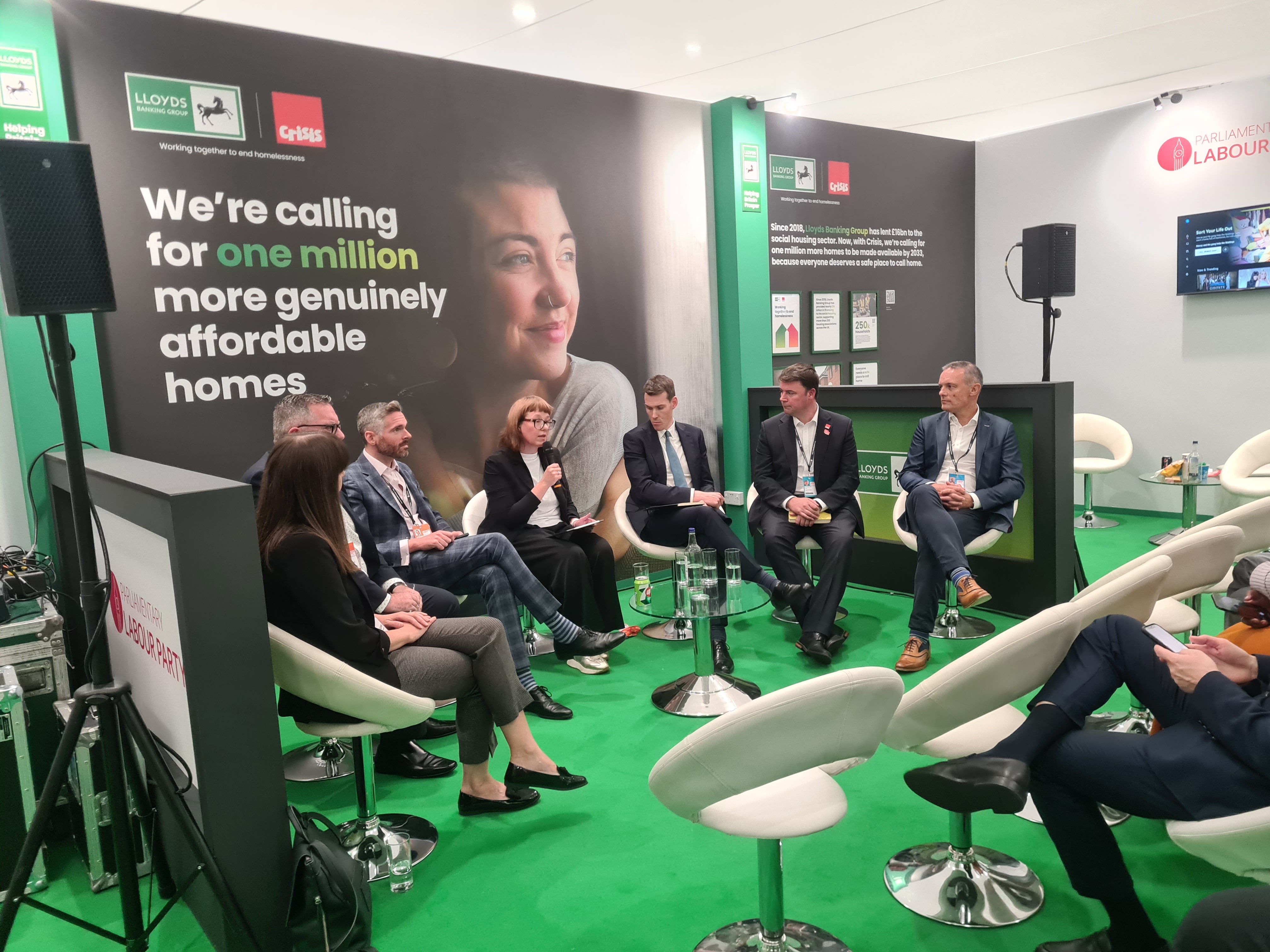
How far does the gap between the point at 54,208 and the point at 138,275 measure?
6.87ft

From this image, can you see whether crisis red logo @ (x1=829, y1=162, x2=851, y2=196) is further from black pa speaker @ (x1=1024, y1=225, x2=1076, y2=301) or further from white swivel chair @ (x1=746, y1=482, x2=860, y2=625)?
white swivel chair @ (x1=746, y1=482, x2=860, y2=625)

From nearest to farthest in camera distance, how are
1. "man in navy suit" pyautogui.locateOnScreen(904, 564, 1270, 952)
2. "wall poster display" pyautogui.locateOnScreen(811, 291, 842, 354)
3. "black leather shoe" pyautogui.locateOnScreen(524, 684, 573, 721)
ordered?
"man in navy suit" pyautogui.locateOnScreen(904, 564, 1270, 952)
"black leather shoe" pyautogui.locateOnScreen(524, 684, 573, 721)
"wall poster display" pyautogui.locateOnScreen(811, 291, 842, 354)

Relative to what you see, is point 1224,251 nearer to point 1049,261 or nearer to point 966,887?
point 1049,261

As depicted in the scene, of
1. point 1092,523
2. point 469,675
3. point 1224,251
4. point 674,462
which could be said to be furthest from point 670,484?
point 1224,251

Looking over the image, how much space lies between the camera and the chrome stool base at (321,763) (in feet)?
11.1

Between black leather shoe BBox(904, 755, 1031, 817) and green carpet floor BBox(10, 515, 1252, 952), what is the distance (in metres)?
0.54

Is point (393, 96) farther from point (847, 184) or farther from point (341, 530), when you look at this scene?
point (847, 184)

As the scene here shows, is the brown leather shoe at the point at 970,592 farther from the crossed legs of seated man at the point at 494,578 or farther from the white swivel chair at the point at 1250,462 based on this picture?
the white swivel chair at the point at 1250,462

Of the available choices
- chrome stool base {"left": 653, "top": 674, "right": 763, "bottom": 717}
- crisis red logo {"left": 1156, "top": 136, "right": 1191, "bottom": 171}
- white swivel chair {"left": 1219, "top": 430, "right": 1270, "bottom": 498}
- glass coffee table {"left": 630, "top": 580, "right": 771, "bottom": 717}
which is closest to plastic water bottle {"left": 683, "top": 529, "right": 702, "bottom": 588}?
glass coffee table {"left": 630, "top": 580, "right": 771, "bottom": 717}

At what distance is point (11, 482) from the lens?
12.5 ft

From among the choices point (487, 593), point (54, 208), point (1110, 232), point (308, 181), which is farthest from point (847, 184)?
point (54, 208)

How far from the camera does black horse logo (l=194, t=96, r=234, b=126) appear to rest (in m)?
4.02

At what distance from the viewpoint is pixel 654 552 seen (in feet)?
15.5

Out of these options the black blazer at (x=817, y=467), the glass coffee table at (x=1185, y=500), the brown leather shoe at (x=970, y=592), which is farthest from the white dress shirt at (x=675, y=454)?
the glass coffee table at (x=1185, y=500)
